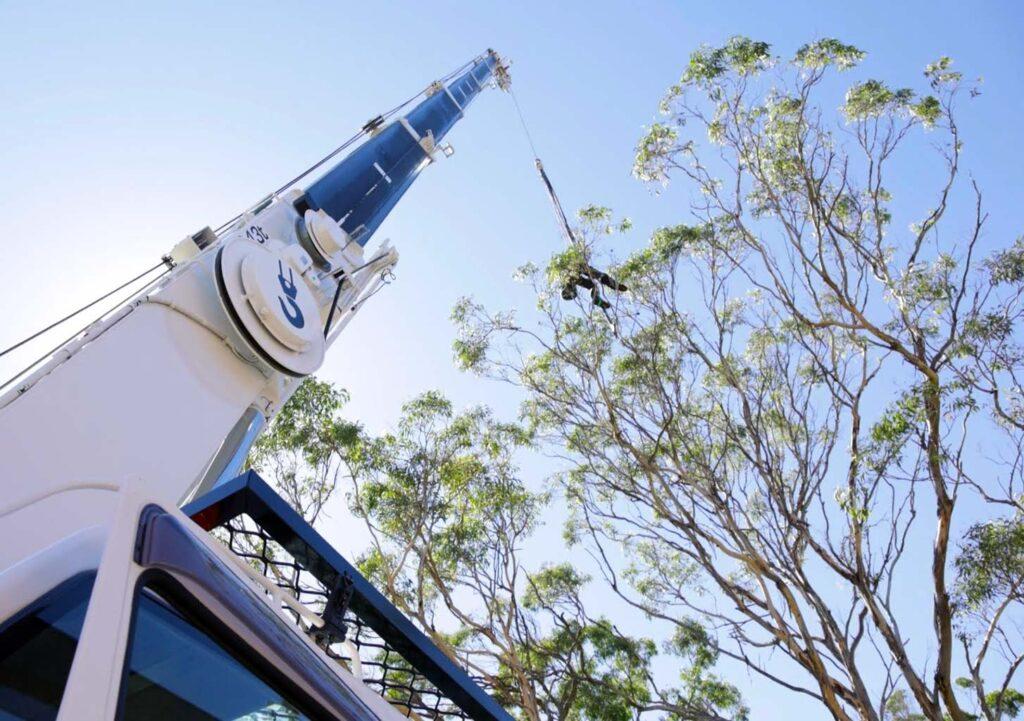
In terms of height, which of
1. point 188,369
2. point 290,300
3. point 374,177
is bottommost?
point 188,369

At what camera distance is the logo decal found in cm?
413

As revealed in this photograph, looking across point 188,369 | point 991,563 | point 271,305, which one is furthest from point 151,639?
point 991,563

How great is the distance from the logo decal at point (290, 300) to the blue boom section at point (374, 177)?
1.49 meters

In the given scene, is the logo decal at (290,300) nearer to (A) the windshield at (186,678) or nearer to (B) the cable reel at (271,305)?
(B) the cable reel at (271,305)

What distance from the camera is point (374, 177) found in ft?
21.2

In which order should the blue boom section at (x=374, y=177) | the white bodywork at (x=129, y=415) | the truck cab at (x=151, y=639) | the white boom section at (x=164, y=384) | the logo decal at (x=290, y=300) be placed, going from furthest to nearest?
the blue boom section at (x=374, y=177) < the logo decal at (x=290, y=300) < the white boom section at (x=164, y=384) < the white bodywork at (x=129, y=415) < the truck cab at (x=151, y=639)

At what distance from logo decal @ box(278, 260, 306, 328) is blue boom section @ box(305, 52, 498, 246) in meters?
1.49

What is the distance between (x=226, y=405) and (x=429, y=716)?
159cm

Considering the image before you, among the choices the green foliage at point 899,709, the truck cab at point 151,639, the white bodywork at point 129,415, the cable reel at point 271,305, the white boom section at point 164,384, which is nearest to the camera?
the truck cab at point 151,639

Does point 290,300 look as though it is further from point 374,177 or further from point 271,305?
point 374,177

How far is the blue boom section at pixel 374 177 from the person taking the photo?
602 centimetres

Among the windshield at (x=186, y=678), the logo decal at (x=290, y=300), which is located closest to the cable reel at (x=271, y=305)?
the logo decal at (x=290, y=300)

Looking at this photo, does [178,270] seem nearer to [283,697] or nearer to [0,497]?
[0,497]

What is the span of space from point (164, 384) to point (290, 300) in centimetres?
102
